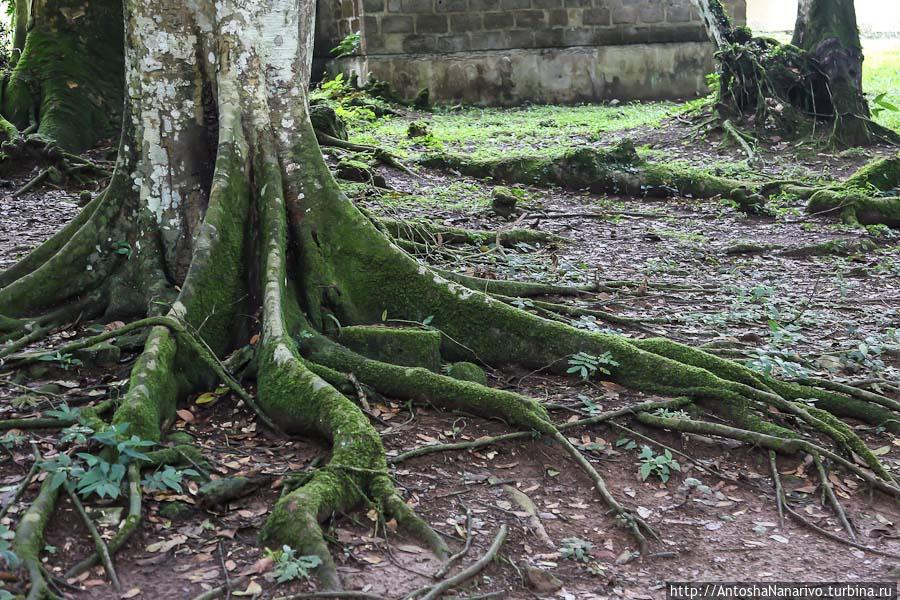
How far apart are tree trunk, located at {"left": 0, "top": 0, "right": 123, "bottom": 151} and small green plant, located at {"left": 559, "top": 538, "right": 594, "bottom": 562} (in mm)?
8269

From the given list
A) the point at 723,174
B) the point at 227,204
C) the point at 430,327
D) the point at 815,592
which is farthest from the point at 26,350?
the point at 723,174

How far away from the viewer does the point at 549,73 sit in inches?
746

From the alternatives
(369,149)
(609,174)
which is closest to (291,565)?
(609,174)

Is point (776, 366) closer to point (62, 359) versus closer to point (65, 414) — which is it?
point (65, 414)

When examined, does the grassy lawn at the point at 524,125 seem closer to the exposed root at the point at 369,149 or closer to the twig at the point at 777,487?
the exposed root at the point at 369,149

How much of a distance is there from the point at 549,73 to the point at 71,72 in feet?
36.3

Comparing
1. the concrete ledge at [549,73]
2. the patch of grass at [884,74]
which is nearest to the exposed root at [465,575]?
the patch of grass at [884,74]

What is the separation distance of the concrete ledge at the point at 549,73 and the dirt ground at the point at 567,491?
11.9m

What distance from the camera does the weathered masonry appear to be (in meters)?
18.1

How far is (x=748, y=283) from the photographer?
7.52 metres

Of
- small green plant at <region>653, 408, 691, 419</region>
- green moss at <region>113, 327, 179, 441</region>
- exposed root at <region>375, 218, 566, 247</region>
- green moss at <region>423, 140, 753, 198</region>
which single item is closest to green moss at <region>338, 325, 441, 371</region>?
green moss at <region>113, 327, 179, 441</region>

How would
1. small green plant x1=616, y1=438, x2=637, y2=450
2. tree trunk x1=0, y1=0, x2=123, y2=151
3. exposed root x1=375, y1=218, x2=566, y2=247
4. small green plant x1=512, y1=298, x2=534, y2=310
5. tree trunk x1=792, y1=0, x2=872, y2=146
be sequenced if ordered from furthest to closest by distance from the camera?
1. tree trunk x1=792, y1=0, x2=872, y2=146
2. tree trunk x1=0, y1=0, x2=123, y2=151
3. exposed root x1=375, y1=218, x2=566, y2=247
4. small green plant x1=512, y1=298, x2=534, y2=310
5. small green plant x1=616, y1=438, x2=637, y2=450

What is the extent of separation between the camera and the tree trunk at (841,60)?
12.7m

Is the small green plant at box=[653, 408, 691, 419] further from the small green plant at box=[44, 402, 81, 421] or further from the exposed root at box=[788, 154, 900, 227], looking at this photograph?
the exposed root at box=[788, 154, 900, 227]
